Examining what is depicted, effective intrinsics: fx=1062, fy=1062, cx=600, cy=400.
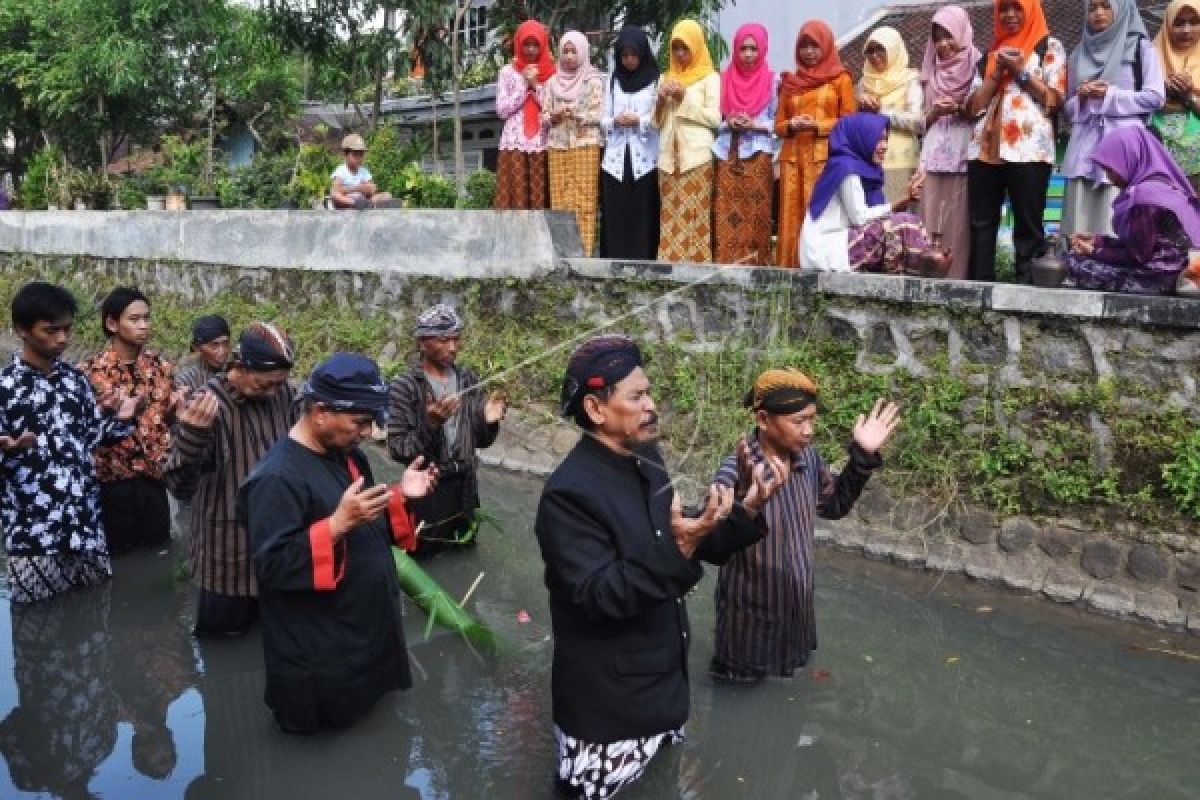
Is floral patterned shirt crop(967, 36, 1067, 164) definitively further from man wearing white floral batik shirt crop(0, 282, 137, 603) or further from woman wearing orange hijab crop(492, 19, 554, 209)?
man wearing white floral batik shirt crop(0, 282, 137, 603)

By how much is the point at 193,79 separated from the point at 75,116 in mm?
2887

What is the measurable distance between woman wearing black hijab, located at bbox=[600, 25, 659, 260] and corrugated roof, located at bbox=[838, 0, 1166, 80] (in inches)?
219

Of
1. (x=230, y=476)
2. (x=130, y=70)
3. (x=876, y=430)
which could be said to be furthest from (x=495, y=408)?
(x=130, y=70)

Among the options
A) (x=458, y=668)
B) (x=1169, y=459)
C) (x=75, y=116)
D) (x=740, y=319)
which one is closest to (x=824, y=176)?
(x=740, y=319)

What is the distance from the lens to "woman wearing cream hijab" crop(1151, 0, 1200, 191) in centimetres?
612

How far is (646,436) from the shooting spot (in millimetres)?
3201

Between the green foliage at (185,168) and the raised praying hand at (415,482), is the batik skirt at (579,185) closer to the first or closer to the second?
the raised praying hand at (415,482)

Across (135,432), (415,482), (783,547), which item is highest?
(415,482)

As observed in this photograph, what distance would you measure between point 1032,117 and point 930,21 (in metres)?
7.09

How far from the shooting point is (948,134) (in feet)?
22.6

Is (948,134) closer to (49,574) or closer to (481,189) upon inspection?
(49,574)

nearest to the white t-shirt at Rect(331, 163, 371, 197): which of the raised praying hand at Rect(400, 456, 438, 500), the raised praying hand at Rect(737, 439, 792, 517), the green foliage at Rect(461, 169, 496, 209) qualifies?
the green foliage at Rect(461, 169, 496, 209)

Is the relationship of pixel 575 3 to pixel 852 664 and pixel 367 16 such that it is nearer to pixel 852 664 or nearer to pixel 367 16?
pixel 367 16

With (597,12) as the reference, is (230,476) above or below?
below
